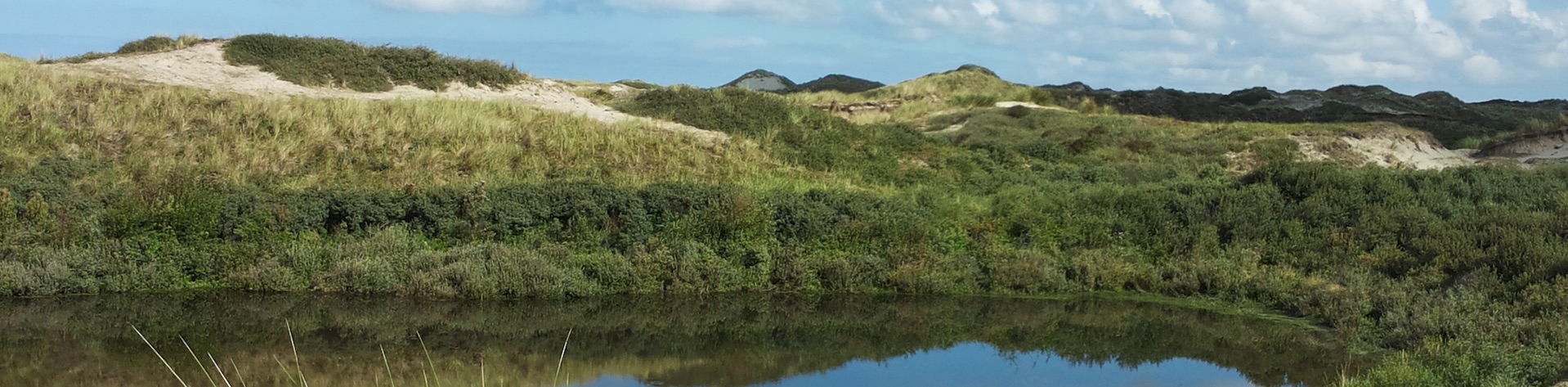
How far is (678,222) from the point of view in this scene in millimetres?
17297

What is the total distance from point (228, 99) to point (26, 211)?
6.09 meters

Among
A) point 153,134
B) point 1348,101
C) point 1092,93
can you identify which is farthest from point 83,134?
point 1348,101

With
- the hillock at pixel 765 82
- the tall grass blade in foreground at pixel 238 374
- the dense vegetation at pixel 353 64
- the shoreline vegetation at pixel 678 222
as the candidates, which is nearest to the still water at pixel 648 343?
the tall grass blade in foreground at pixel 238 374

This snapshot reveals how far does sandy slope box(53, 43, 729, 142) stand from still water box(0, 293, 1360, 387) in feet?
33.0

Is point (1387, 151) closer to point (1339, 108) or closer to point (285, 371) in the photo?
point (1339, 108)

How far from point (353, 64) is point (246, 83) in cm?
267

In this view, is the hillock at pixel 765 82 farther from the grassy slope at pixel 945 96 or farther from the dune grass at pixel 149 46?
the dune grass at pixel 149 46

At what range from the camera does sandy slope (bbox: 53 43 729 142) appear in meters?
23.3

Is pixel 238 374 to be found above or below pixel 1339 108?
below

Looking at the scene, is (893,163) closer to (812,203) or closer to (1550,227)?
(812,203)

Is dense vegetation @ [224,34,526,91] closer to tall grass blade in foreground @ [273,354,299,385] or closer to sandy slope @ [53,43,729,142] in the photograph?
sandy slope @ [53,43,729,142]

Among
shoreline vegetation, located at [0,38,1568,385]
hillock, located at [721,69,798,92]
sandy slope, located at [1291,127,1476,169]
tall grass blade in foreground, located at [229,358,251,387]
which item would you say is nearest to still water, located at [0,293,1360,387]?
tall grass blade in foreground, located at [229,358,251,387]

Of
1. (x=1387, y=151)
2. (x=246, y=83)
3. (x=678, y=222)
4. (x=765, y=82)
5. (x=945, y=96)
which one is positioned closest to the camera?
(x=678, y=222)

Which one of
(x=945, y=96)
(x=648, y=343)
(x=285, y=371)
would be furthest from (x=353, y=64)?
(x=945, y=96)
